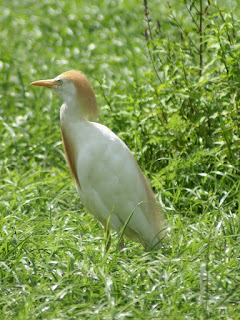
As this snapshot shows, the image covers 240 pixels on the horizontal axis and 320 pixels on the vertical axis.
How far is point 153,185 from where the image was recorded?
15.0 ft

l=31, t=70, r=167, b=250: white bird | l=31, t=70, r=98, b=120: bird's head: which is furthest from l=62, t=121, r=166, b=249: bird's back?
l=31, t=70, r=98, b=120: bird's head

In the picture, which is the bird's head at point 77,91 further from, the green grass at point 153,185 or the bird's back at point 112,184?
the green grass at point 153,185

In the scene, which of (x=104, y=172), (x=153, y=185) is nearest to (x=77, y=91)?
(x=104, y=172)

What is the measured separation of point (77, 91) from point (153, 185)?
90cm

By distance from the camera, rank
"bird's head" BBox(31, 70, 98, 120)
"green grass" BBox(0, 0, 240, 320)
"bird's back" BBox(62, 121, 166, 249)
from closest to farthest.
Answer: "green grass" BBox(0, 0, 240, 320), "bird's back" BBox(62, 121, 166, 249), "bird's head" BBox(31, 70, 98, 120)

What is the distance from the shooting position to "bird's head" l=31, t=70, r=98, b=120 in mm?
4031

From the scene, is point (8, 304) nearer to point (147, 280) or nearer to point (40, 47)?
point (147, 280)

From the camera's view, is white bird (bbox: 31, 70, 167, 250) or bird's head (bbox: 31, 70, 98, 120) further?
bird's head (bbox: 31, 70, 98, 120)

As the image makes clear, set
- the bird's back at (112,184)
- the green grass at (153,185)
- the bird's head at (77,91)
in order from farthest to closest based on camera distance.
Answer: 1. the bird's head at (77,91)
2. the bird's back at (112,184)
3. the green grass at (153,185)

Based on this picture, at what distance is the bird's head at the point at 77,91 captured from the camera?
4031 millimetres

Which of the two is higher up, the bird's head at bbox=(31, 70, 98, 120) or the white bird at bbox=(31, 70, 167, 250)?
the bird's head at bbox=(31, 70, 98, 120)

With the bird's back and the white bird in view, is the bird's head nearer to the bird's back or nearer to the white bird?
the white bird

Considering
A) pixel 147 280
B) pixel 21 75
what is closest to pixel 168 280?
pixel 147 280

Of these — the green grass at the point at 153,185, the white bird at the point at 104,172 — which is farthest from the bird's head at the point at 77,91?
the green grass at the point at 153,185
